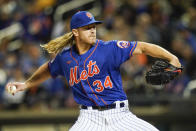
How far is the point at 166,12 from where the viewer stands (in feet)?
28.2

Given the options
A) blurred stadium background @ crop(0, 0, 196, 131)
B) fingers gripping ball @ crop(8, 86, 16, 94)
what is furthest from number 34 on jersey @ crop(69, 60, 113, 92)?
blurred stadium background @ crop(0, 0, 196, 131)

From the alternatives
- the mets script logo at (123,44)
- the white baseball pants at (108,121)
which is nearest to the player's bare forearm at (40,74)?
the white baseball pants at (108,121)

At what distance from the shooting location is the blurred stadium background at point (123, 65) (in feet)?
21.7

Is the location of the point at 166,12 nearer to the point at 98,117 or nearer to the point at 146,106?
the point at 146,106

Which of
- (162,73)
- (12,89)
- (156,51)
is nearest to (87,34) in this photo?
(156,51)

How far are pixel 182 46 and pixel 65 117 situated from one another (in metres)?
2.51

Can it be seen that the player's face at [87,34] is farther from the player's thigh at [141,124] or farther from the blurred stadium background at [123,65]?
the blurred stadium background at [123,65]

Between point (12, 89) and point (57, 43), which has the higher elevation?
point (57, 43)

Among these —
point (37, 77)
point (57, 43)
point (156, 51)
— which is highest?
point (57, 43)

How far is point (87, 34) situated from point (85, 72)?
40 cm

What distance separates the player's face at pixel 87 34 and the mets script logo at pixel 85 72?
222mm

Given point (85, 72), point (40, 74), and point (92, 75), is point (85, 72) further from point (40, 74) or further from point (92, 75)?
point (40, 74)

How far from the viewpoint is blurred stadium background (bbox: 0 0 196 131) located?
660 cm

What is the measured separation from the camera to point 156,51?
3811 millimetres
